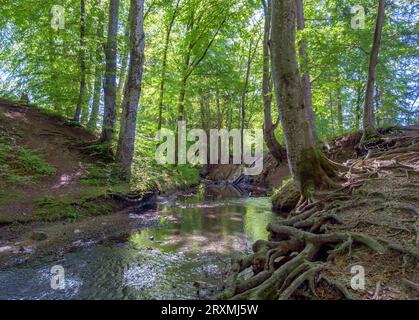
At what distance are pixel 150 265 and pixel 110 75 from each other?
858 centimetres

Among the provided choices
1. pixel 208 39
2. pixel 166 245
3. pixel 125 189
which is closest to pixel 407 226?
pixel 166 245

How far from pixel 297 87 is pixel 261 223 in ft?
11.5

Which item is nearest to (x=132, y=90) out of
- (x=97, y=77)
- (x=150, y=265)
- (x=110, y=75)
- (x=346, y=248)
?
(x=110, y=75)

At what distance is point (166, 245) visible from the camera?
19.5ft

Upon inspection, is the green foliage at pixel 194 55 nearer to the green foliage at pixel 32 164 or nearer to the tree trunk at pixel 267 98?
the green foliage at pixel 32 164

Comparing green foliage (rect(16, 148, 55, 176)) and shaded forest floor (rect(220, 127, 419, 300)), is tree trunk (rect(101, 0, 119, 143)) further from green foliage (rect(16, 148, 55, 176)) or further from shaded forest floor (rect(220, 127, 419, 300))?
shaded forest floor (rect(220, 127, 419, 300))

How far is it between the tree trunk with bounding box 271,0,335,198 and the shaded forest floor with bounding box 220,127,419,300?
74cm

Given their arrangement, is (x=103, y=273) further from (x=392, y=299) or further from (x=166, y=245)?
(x=392, y=299)

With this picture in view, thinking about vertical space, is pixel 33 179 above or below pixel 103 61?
below

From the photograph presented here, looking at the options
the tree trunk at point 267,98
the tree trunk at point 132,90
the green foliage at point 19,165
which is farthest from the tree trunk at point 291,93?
the tree trunk at point 267,98

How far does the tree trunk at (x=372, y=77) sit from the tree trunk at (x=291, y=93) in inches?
185

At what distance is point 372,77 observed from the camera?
955cm

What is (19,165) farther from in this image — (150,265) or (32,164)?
(150,265)

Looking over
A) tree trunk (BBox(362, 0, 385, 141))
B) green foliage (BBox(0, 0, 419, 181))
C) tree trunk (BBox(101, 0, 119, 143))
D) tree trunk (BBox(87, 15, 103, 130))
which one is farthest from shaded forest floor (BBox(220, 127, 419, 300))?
tree trunk (BBox(87, 15, 103, 130))
